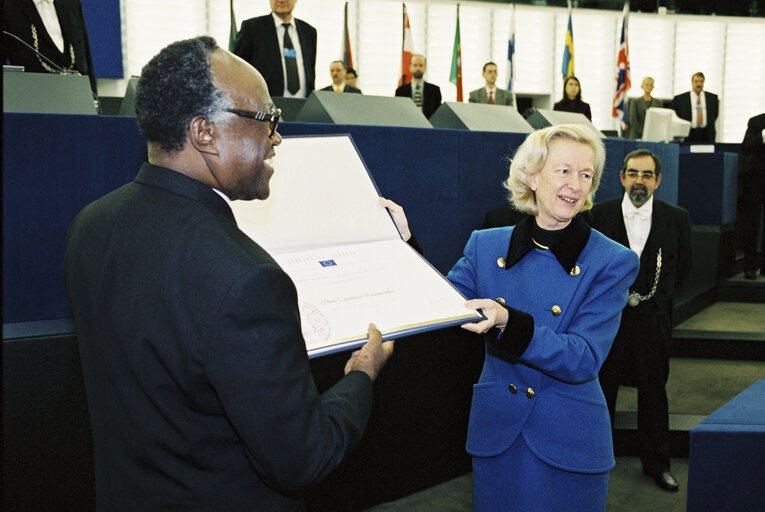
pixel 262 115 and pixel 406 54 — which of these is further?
pixel 406 54

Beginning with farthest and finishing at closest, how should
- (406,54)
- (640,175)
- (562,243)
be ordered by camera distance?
(406,54)
(640,175)
(562,243)

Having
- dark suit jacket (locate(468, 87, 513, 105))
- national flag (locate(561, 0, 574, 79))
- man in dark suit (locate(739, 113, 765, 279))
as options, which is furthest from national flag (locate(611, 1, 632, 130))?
man in dark suit (locate(739, 113, 765, 279))

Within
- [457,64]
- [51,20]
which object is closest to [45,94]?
[51,20]

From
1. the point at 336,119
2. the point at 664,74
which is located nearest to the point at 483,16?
the point at 664,74

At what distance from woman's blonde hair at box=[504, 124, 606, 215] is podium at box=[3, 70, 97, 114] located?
1369 mm

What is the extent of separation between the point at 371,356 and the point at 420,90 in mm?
6833

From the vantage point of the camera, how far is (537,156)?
1.83 meters

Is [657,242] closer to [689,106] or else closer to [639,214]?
[639,214]

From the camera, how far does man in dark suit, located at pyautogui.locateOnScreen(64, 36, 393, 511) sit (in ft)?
3.06

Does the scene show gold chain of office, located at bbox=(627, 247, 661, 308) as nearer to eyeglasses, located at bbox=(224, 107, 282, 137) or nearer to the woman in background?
eyeglasses, located at bbox=(224, 107, 282, 137)

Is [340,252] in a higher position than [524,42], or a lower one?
lower

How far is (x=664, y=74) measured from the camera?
12.5m

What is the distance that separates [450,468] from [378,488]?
466 mm

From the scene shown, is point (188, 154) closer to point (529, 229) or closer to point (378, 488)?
point (529, 229)
